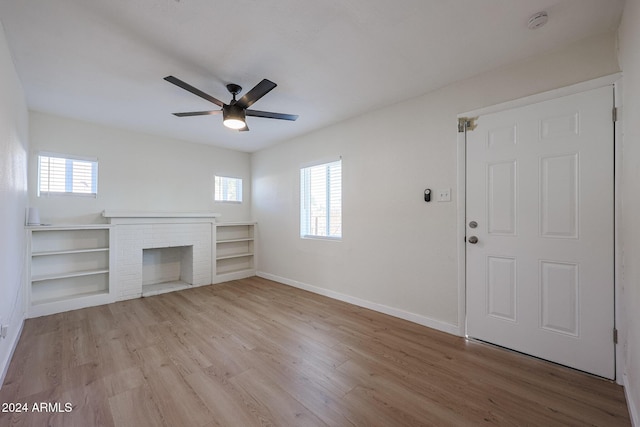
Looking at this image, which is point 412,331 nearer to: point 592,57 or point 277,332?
point 277,332

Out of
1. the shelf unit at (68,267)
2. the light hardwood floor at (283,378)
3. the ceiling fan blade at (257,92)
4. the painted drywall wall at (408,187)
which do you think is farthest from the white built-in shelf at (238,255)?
the ceiling fan blade at (257,92)

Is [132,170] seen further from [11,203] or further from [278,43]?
[278,43]

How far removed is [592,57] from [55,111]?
5644 millimetres

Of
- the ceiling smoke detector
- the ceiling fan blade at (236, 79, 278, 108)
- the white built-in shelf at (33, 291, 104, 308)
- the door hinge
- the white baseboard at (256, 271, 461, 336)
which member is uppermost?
the ceiling smoke detector

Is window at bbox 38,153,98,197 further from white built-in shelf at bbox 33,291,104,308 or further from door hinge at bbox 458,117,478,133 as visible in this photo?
door hinge at bbox 458,117,478,133

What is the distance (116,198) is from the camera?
4086 millimetres

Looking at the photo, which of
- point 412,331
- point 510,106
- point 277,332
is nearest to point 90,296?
point 277,332

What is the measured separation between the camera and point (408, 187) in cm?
306

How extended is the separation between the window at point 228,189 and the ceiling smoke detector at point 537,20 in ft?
16.0

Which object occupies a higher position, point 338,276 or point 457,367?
point 338,276

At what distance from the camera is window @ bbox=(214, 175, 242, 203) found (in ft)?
17.3

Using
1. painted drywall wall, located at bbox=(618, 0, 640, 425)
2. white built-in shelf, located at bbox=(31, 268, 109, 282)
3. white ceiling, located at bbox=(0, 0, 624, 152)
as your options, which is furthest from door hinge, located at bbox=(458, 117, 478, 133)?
white built-in shelf, located at bbox=(31, 268, 109, 282)

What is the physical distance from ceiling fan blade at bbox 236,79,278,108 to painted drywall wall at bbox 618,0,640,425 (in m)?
2.24

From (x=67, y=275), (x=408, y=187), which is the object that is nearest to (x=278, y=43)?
(x=408, y=187)
